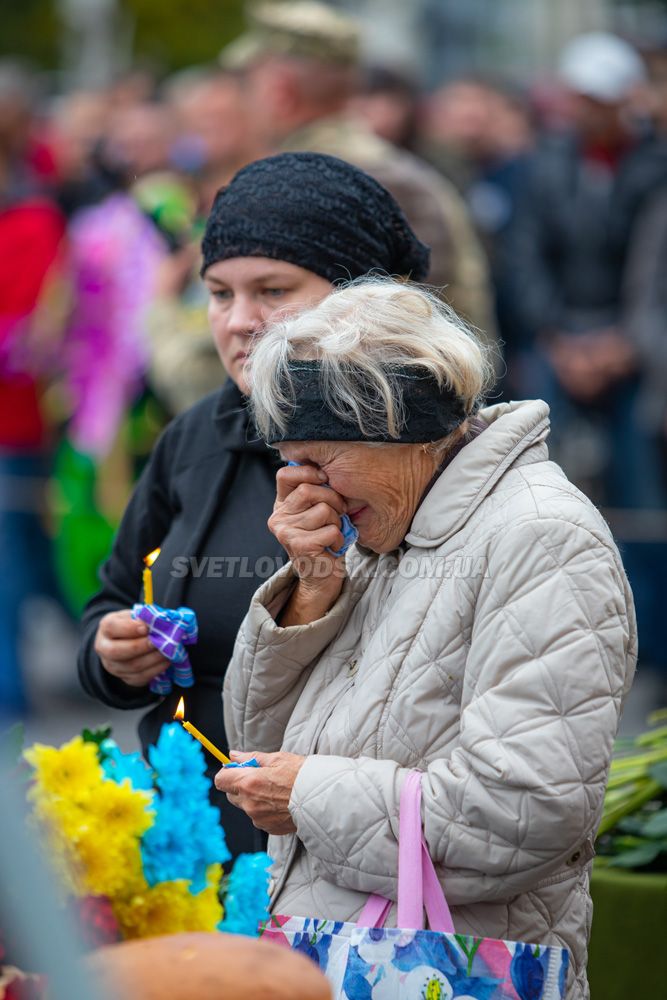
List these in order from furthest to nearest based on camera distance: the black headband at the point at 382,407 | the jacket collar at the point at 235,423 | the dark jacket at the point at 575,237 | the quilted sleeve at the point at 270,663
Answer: the dark jacket at the point at 575,237
the jacket collar at the point at 235,423
the quilted sleeve at the point at 270,663
the black headband at the point at 382,407

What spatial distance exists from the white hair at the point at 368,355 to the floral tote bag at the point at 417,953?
2.05 ft

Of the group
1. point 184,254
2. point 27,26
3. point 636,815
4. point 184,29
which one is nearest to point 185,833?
point 636,815

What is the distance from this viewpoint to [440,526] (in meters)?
2.70

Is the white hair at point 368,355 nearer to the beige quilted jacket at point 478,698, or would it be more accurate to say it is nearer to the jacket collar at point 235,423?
the beige quilted jacket at point 478,698

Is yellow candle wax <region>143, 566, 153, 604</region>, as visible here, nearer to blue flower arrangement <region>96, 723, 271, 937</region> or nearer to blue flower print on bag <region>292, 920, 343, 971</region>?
blue flower arrangement <region>96, 723, 271, 937</region>

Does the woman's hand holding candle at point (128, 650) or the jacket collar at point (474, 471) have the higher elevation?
the jacket collar at point (474, 471)

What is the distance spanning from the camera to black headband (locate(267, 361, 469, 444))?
266 cm

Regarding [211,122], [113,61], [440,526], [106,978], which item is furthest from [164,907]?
[113,61]

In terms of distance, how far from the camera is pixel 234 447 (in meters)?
3.38

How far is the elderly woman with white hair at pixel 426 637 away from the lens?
2461 mm

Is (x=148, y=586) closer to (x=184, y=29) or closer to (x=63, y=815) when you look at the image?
(x=63, y=815)

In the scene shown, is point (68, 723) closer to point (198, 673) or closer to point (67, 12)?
point (198, 673)

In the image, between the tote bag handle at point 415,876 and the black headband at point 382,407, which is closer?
the tote bag handle at point 415,876

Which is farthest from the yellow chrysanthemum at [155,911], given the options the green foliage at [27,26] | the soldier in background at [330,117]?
the green foliage at [27,26]
